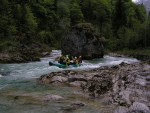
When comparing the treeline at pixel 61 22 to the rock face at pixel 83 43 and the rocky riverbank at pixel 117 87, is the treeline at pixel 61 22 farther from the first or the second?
the rocky riverbank at pixel 117 87

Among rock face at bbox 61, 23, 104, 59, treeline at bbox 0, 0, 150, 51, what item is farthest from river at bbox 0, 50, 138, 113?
treeline at bbox 0, 0, 150, 51

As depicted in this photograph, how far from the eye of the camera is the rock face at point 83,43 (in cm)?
5250

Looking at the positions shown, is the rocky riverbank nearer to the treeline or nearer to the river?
the river

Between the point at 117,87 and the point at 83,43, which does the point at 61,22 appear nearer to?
the point at 83,43

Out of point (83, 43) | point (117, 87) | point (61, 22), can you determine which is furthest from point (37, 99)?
point (61, 22)

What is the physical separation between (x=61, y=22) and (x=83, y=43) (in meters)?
38.8

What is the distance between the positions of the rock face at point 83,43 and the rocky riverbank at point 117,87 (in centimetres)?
2360

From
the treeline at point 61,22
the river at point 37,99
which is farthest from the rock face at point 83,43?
the river at point 37,99

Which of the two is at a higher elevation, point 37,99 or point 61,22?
point 61,22

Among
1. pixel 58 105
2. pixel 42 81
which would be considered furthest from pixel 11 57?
pixel 58 105

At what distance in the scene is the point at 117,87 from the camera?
22.5m

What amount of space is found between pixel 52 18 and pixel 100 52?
4429 cm

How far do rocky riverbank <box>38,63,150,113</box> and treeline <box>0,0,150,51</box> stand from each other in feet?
93.9

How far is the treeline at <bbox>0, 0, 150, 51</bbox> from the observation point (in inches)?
2594
